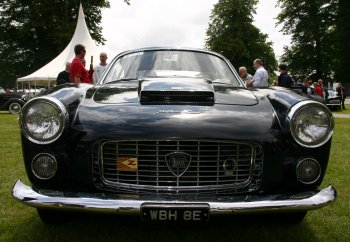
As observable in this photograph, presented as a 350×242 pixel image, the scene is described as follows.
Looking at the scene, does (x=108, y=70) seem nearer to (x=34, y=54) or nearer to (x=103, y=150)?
(x=103, y=150)

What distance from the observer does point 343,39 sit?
39.8 meters

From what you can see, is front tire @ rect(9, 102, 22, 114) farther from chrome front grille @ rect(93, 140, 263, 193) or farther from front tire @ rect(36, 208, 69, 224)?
chrome front grille @ rect(93, 140, 263, 193)

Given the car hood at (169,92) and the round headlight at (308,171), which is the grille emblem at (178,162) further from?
the round headlight at (308,171)

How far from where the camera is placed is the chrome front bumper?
2.36 meters

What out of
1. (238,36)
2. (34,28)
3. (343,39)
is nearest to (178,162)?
(34,28)

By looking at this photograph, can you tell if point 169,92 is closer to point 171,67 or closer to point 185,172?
point 185,172

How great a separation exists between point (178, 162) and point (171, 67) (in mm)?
1734

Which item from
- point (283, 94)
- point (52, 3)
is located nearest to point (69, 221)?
point (283, 94)

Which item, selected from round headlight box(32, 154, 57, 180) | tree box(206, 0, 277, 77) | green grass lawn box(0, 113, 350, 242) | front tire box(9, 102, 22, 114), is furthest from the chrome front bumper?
tree box(206, 0, 277, 77)

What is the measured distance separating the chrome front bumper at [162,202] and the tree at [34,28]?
29.6 metres

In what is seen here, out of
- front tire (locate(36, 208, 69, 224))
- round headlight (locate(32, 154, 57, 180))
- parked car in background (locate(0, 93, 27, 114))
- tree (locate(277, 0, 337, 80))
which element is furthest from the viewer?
tree (locate(277, 0, 337, 80))

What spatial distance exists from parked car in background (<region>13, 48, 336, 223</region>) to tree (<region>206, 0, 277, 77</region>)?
42.3 m

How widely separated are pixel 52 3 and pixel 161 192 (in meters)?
31.6

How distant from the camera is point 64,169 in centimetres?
262
